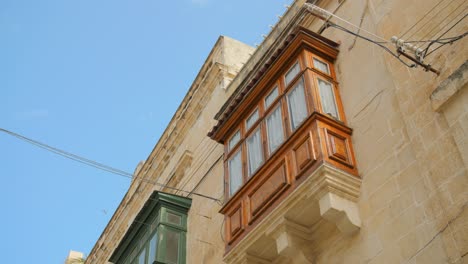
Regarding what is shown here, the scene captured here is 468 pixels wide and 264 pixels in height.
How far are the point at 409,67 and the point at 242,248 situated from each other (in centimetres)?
341

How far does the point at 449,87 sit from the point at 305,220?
8.43ft

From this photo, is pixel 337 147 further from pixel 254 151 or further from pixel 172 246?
pixel 172 246

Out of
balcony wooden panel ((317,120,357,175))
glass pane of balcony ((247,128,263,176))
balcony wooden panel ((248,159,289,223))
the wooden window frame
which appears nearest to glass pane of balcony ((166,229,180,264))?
the wooden window frame

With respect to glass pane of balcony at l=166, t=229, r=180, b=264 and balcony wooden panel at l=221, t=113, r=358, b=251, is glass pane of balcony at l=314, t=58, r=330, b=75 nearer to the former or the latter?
balcony wooden panel at l=221, t=113, r=358, b=251

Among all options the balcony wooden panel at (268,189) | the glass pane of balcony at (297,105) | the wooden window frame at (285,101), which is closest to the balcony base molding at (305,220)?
the balcony wooden panel at (268,189)

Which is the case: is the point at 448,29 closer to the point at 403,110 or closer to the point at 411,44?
the point at 411,44

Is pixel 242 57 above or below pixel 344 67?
above

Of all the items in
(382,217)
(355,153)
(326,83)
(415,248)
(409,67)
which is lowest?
(415,248)

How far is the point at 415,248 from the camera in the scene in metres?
6.53

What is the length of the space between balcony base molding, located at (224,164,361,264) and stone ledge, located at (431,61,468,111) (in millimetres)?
1504

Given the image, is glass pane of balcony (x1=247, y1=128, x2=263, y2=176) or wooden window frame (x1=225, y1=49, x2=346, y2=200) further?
glass pane of balcony (x1=247, y1=128, x2=263, y2=176)

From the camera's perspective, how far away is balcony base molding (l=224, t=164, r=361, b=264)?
7.57 m

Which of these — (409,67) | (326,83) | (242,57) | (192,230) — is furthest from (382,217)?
(242,57)

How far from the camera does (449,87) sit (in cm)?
688
